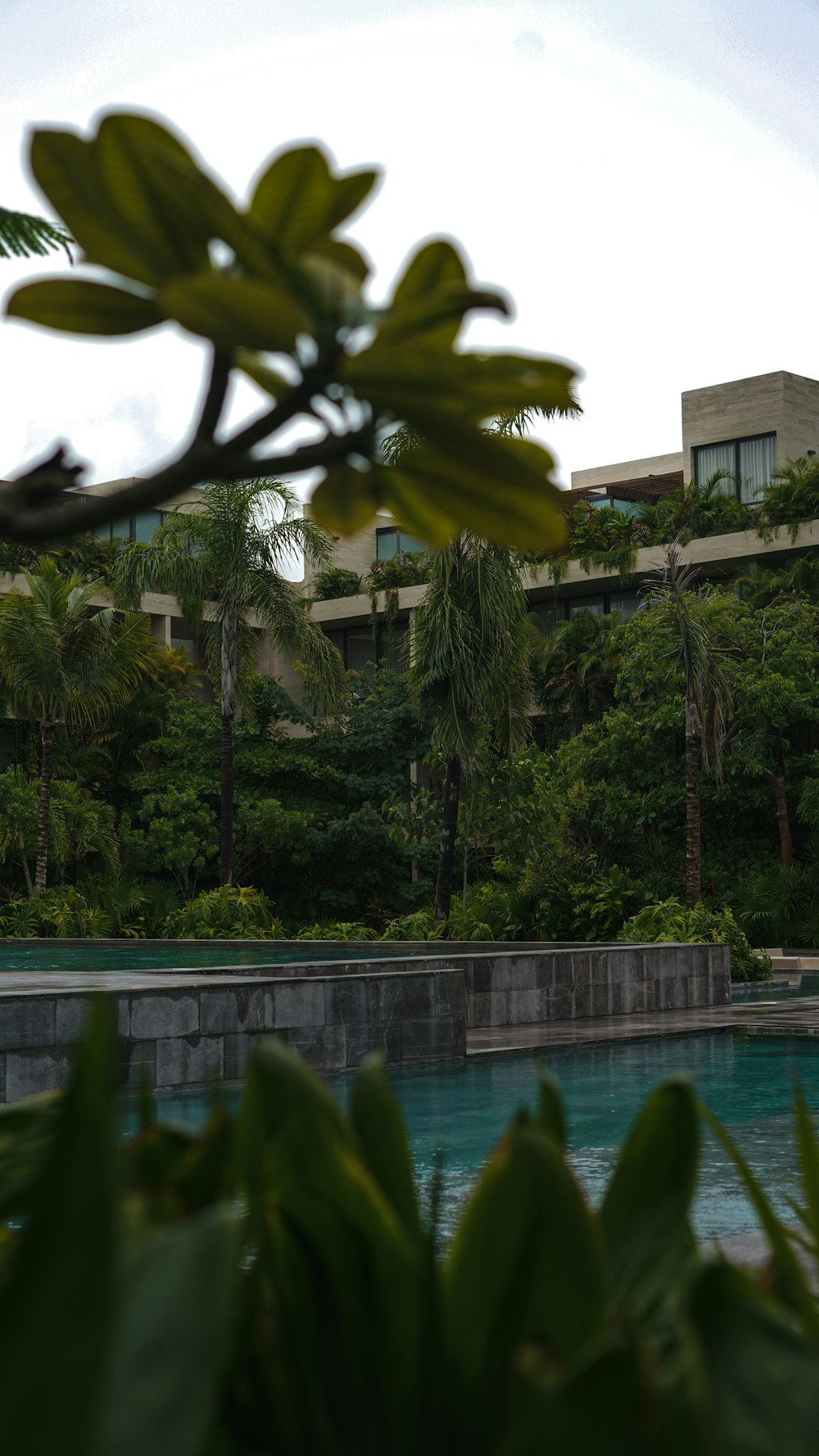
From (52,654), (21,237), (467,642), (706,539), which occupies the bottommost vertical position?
(21,237)

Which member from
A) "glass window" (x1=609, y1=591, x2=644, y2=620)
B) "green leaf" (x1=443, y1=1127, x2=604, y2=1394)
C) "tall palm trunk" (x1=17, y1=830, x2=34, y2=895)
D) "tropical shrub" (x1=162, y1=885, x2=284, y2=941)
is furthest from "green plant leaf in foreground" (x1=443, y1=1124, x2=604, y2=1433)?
"glass window" (x1=609, y1=591, x2=644, y2=620)

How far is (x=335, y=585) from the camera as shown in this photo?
40.6 metres

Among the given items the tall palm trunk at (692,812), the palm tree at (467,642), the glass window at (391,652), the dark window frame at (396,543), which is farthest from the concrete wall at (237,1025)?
the dark window frame at (396,543)

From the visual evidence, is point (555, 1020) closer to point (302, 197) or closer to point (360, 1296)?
point (360, 1296)

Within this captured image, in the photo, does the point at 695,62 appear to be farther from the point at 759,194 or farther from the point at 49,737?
the point at 49,737

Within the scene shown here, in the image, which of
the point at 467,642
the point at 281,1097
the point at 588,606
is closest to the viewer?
the point at 281,1097

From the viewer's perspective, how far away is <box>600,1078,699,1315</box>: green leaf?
1.12 meters

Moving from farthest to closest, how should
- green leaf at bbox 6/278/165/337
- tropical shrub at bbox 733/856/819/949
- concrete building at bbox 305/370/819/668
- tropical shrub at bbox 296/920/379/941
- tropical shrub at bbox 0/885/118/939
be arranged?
concrete building at bbox 305/370/819/668 < tropical shrub at bbox 0/885/118/939 < tropical shrub at bbox 733/856/819/949 < tropical shrub at bbox 296/920/379/941 < green leaf at bbox 6/278/165/337

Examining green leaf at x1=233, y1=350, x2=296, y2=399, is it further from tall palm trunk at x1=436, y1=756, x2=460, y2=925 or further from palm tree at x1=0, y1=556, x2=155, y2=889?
palm tree at x1=0, y1=556, x2=155, y2=889

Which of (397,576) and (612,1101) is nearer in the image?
(612,1101)

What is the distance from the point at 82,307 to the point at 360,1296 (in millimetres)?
696

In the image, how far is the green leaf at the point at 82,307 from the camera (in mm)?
939

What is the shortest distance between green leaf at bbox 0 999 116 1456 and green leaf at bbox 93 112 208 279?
478 mm

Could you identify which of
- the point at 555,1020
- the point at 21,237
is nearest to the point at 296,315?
the point at 21,237
